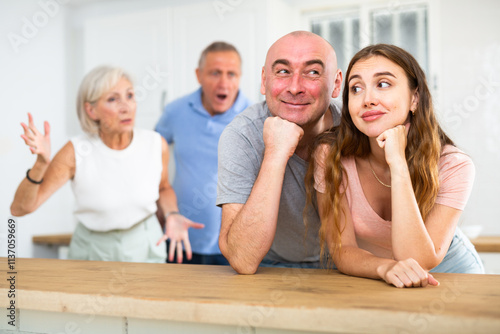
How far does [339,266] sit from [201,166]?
146cm

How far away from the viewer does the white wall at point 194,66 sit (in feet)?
9.66

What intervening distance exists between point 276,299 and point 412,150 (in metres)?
0.64

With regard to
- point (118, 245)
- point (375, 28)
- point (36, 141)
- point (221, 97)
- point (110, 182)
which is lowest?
point (118, 245)

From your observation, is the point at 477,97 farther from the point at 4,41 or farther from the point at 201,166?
the point at 4,41

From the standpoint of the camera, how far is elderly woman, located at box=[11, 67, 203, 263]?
193 centimetres

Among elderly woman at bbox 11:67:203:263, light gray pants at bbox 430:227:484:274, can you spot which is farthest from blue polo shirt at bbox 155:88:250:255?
light gray pants at bbox 430:227:484:274

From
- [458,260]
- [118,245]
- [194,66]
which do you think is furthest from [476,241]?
[194,66]

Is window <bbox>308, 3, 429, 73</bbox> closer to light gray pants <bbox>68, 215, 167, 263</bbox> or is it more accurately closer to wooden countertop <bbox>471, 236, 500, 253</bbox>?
wooden countertop <bbox>471, 236, 500, 253</bbox>

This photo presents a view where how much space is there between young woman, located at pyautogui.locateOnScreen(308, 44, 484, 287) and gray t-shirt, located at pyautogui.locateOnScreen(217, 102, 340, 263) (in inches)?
5.5

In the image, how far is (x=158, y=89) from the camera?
3.28m

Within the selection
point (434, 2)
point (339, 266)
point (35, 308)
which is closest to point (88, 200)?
point (35, 308)

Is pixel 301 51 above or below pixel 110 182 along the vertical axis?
above

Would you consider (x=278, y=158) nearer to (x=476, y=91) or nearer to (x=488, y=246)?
(x=488, y=246)

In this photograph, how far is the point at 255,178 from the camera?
142cm
